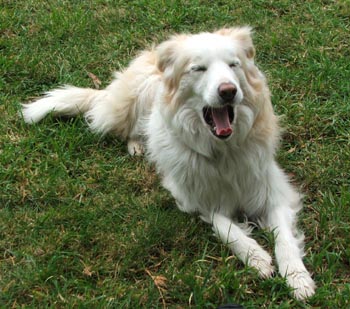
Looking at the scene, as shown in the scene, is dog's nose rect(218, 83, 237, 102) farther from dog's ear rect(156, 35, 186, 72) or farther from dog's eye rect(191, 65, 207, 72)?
dog's ear rect(156, 35, 186, 72)

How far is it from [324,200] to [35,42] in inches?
130

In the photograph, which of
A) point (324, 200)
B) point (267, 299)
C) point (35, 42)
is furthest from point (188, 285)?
point (35, 42)

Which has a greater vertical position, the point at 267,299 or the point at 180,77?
the point at 180,77

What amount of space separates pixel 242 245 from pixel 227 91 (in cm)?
90

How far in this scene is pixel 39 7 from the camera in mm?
6012

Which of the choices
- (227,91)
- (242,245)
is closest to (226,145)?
(227,91)

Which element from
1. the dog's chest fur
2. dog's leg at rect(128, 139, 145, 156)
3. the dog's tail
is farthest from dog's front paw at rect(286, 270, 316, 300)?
the dog's tail

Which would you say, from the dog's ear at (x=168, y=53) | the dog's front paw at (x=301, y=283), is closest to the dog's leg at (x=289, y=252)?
the dog's front paw at (x=301, y=283)

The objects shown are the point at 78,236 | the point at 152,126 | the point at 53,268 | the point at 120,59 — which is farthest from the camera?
the point at 120,59

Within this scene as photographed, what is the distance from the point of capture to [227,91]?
3076mm

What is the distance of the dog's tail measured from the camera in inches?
175

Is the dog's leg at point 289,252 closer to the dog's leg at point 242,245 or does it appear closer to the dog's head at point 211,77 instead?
the dog's leg at point 242,245

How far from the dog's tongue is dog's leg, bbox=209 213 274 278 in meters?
0.57

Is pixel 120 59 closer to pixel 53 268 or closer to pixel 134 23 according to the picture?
pixel 134 23
